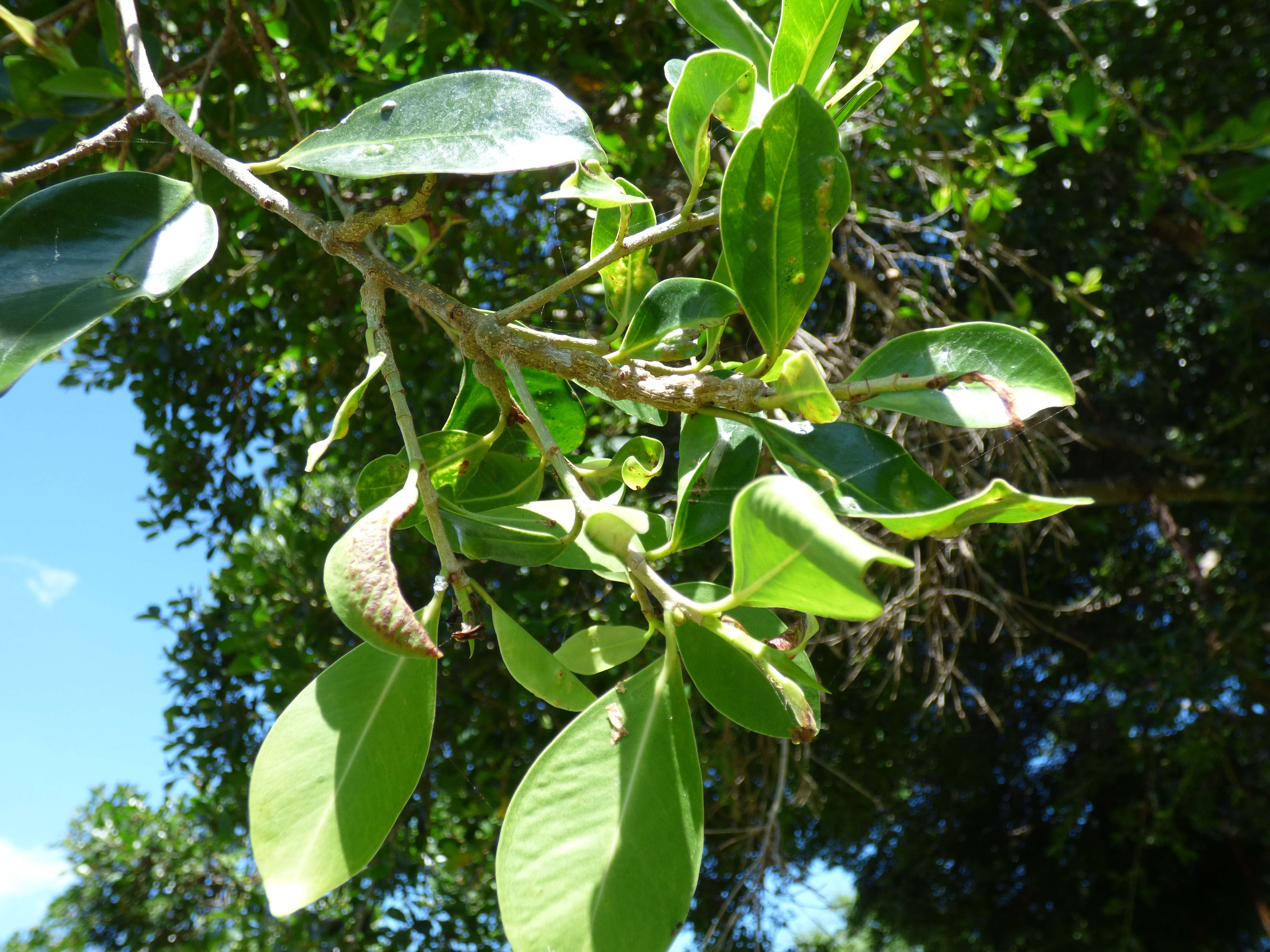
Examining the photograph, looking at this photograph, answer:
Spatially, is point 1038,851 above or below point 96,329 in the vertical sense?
below

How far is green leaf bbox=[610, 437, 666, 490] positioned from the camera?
0.51 m

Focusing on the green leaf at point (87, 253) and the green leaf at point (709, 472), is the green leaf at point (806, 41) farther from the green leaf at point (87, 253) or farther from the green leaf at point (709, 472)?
the green leaf at point (87, 253)

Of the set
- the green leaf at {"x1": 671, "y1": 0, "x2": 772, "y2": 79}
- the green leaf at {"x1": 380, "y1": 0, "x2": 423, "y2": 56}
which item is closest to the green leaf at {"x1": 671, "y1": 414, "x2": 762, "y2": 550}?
the green leaf at {"x1": 671, "y1": 0, "x2": 772, "y2": 79}

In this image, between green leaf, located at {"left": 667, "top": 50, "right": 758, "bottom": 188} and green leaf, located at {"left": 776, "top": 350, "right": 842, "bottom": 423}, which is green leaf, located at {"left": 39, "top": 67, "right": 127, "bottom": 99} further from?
green leaf, located at {"left": 776, "top": 350, "right": 842, "bottom": 423}

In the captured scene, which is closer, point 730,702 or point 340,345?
point 730,702

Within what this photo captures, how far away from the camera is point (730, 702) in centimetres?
50

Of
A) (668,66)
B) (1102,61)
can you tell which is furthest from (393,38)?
(1102,61)

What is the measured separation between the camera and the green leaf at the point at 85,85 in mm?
999

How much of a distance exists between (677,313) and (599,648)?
201 millimetres

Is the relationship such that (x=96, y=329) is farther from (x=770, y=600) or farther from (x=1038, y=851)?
(x=1038, y=851)

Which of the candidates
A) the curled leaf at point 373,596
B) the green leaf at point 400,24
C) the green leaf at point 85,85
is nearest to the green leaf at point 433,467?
the curled leaf at point 373,596

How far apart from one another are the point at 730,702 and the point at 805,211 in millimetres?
277

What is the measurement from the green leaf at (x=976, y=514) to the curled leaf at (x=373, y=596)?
203 millimetres

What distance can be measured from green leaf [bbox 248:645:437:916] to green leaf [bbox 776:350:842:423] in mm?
229
